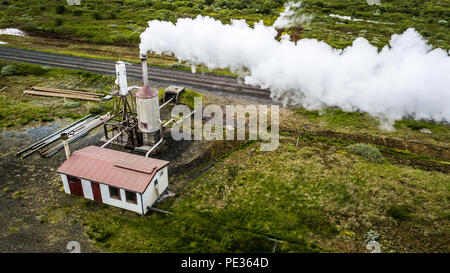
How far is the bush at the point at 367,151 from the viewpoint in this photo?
105ft

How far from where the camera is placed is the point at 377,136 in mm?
36781

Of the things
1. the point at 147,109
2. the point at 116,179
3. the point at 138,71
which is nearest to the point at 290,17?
the point at 138,71

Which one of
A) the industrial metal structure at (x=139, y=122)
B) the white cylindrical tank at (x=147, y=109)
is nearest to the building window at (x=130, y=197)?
the industrial metal structure at (x=139, y=122)

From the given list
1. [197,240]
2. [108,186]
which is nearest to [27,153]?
[108,186]

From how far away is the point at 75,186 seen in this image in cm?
2558

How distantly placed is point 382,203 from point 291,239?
361 inches

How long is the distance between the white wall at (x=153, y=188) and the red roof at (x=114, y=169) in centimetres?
58

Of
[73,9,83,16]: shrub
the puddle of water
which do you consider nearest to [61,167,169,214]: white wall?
the puddle of water

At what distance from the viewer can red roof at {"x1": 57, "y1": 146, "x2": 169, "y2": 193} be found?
24.1 metres

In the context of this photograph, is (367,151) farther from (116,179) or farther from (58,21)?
(58,21)

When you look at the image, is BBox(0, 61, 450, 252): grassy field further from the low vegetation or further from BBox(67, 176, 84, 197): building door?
the low vegetation

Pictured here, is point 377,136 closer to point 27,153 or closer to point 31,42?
point 27,153

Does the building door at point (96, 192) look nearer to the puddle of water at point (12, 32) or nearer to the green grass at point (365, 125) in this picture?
the green grass at point (365, 125)

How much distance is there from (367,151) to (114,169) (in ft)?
81.4
